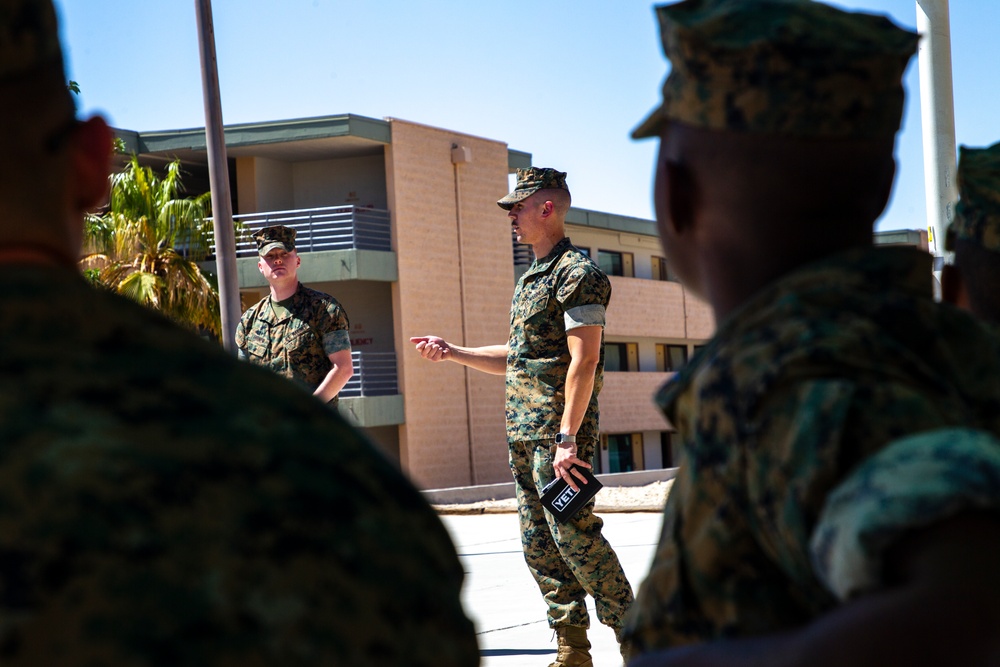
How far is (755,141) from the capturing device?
154 cm

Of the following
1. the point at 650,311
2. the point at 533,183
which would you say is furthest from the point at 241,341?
the point at 650,311

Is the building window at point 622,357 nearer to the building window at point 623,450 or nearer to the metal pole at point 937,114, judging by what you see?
the building window at point 623,450

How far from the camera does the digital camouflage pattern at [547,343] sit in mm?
5566

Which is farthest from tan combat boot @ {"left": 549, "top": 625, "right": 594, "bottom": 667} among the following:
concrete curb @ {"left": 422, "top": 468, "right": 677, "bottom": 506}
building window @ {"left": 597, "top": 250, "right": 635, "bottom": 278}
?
building window @ {"left": 597, "top": 250, "right": 635, "bottom": 278}

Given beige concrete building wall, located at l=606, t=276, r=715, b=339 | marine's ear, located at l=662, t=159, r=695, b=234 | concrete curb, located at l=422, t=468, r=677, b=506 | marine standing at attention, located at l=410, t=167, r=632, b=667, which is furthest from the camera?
beige concrete building wall, located at l=606, t=276, r=715, b=339

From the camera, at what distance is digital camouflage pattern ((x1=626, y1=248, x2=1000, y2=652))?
4.14ft

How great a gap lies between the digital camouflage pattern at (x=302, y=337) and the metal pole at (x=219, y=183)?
4.11 metres

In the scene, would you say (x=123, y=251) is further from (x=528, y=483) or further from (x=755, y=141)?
(x=755, y=141)

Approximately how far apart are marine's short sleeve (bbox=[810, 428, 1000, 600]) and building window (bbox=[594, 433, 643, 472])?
32666 millimetres

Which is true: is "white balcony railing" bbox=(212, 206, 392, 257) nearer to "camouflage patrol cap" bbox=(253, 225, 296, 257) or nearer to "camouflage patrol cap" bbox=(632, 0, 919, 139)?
"camouflage patrol cap" bbox=(253, 225, 296, 257)

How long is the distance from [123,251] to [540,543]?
1924 cm

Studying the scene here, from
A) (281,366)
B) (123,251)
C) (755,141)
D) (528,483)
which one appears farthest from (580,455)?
(123,251)

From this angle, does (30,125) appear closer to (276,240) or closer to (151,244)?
(276,240)

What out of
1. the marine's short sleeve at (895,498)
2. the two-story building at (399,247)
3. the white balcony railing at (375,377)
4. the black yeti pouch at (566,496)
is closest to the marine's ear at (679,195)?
the marine's short sleeve at (895,498)
